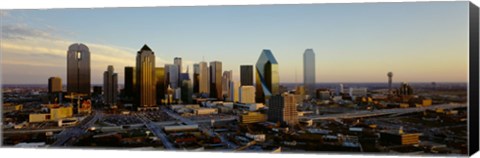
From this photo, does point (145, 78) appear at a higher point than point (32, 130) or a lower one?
→ higher

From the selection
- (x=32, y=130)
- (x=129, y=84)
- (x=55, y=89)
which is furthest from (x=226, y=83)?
(x=32, y=130)

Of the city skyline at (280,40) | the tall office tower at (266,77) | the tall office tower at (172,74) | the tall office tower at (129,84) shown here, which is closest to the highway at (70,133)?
Answer: the tall office tower at (129,84)

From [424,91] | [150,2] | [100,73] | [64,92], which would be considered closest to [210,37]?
[150,2]

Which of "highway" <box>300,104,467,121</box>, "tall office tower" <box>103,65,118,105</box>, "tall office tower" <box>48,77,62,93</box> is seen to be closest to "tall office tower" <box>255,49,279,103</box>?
"highway" <box>300,104,467,121</box>

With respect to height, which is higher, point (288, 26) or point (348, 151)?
point (288, 26)

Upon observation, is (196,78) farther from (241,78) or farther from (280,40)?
(280,40)

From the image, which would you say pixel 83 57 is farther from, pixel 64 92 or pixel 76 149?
pixel 76 149
